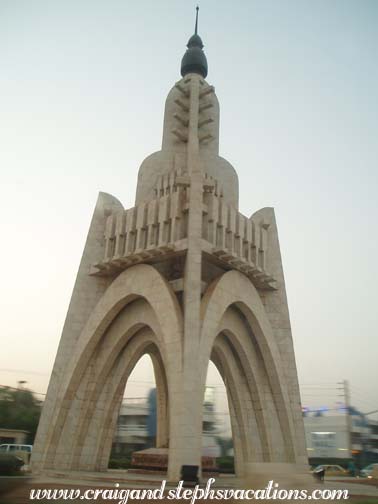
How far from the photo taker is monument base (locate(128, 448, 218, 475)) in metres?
19.9

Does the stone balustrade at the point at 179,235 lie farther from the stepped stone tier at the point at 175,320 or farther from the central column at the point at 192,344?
the central column at the point at 192,344

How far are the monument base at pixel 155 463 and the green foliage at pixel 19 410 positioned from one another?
20.5m

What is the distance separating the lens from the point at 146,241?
2069 cm

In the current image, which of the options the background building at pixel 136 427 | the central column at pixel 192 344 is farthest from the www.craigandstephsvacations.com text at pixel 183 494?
the background building at pixel 136 427

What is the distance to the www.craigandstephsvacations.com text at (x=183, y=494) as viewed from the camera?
7684 millimetres

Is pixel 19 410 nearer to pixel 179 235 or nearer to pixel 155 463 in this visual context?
pixel 155 463

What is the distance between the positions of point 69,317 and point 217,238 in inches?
300

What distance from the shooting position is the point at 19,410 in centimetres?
3969

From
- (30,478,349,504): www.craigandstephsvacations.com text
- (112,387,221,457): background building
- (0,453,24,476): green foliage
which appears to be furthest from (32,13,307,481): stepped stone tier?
(112,387,221,457): background building

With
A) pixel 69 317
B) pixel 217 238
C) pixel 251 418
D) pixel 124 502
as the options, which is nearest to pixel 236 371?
pixel 251 418

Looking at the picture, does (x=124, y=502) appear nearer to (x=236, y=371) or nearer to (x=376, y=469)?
(x=236, y=371)

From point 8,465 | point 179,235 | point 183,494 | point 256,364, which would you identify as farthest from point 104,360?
point 8,465

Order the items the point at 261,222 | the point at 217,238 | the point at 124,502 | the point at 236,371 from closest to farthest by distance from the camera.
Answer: the point at 124,502
the point at 217,238
the point at 236,371
the point at 261,222

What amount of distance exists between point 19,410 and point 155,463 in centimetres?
2373
